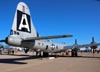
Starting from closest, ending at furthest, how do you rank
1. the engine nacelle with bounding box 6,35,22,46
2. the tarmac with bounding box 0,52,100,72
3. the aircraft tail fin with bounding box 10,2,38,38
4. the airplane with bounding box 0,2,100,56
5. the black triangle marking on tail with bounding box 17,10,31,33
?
the tarmac with bounding box 0,52,100,72, the engine nacelle with bounding box 6,35,22,46, the airplane with bounding box 0,2,100,56, the aircraft tail fin with bounding box 10,2,38,38, the black triangle marking on tail with bounding box 17,10,31,33

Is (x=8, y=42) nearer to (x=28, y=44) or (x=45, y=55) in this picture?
(x=28, y=44)

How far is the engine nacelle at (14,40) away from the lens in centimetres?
2201

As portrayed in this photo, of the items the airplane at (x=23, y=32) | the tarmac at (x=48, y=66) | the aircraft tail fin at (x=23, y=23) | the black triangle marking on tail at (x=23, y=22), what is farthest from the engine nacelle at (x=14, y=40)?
the tarmac at (x=48, y=66)

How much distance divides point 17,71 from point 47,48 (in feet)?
65.7

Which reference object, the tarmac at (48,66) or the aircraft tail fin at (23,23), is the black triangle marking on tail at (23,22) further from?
the tarmac at (48,66)

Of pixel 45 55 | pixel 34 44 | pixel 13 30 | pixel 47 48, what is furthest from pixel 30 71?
pixel 45 55

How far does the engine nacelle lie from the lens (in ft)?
72.2

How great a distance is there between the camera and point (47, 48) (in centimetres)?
3478

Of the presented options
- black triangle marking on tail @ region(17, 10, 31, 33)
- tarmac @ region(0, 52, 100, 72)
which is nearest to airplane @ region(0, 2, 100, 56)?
black triangle marking on tail @ region(17, 10, 31, 33)

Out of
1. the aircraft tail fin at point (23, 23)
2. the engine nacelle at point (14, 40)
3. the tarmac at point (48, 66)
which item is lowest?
the tarmac at point (48, 66)

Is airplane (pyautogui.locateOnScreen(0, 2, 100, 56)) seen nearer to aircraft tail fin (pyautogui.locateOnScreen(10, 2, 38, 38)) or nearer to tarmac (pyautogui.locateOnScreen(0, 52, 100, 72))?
aircraft tail fin (pyautogui.locateOnScreen(10, 2, 38, 38))

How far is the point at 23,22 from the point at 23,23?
0.40 feet

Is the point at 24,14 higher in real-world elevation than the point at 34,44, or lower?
higher

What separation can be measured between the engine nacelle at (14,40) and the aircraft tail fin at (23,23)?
689 millimetres
